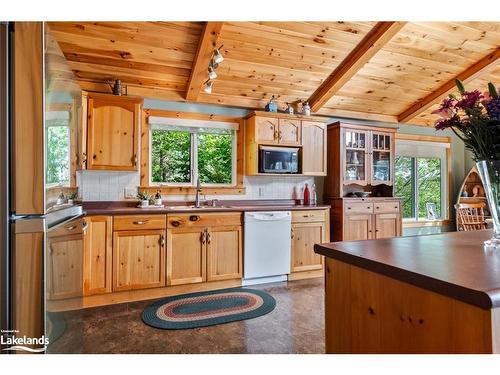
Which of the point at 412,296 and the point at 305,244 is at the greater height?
the point at 412,296

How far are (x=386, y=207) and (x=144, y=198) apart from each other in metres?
3.40

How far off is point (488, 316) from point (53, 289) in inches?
59.4

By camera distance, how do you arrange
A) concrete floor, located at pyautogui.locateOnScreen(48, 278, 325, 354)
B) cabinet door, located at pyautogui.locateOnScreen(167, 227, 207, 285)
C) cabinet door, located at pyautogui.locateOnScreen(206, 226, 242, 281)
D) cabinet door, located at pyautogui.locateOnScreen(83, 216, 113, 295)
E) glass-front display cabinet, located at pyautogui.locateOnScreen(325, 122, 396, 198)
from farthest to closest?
glass-front display cabinet, located at pyautogui.locateOnScreen(325, 122, 396, 198)
cabinet door, located at pyautogui.locateOnScreen(206, 226, 242, 281)
cabinet door, located at pyautogui.locateOnScreen(167, 227, 207, 285)
cabinet door, located at pyautogui.locateOnScreen(83, 216, 113, 295)
concrete floor, located at pyautogui.locateOnScreen(48, 278, 325, 354)

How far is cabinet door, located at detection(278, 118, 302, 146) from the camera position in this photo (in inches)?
160

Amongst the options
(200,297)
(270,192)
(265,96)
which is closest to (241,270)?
(200,297)

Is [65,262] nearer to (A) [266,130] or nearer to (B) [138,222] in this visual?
(B) [138,222]

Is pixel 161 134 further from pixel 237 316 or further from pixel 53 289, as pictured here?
pixel 53 289

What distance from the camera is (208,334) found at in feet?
7.83

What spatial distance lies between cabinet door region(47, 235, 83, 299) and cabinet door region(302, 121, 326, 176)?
10.1 ft

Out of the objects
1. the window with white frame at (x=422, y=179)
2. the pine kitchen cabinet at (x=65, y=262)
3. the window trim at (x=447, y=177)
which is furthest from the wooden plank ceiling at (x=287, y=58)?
the pine kitchen cabinet at (x=65, y=262)

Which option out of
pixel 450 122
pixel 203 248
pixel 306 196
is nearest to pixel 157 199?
pixel 203 248

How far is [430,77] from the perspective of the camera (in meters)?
4.31

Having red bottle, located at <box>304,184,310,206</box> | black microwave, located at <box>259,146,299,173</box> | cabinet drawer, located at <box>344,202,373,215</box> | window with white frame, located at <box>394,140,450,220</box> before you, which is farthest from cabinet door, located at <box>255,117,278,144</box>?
window with white frame, located at <box>394,140,450,220</box>

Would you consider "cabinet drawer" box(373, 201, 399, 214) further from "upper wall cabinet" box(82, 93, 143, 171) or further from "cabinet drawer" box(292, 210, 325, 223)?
"upper wall cabinet" box(82, 93, 143, 171)
